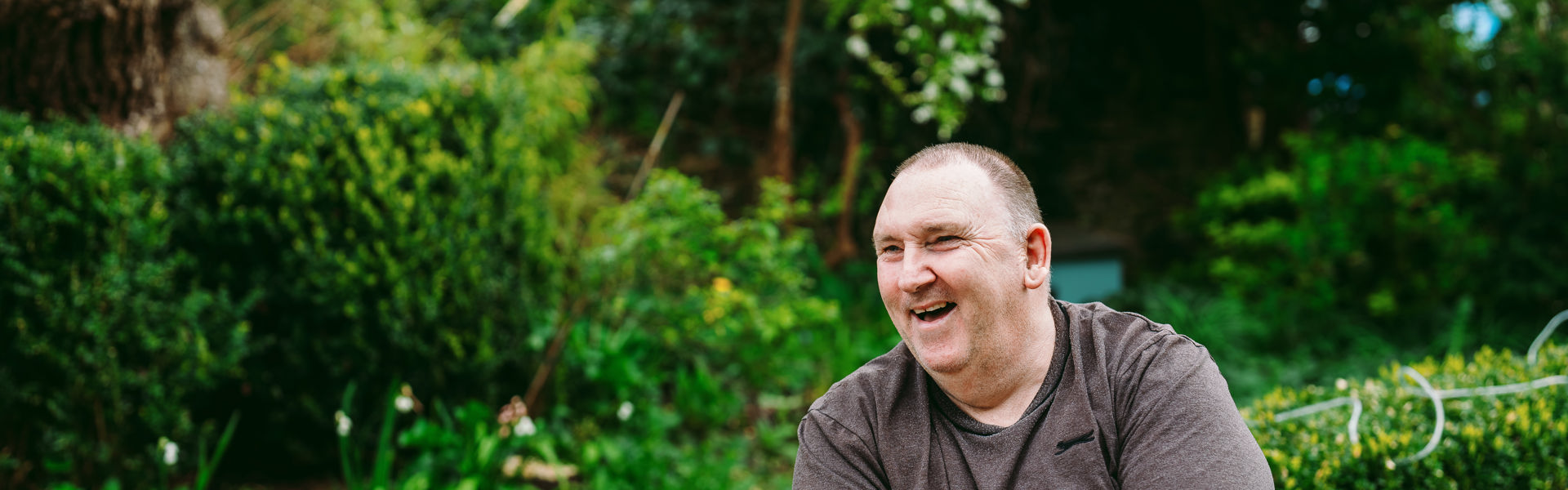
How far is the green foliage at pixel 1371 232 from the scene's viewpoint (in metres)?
5.62

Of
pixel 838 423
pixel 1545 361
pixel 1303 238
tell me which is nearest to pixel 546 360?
pixel 838 423

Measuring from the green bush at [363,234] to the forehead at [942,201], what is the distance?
2532mm

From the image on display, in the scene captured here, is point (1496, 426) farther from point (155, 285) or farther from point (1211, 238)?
point (1211, 238)

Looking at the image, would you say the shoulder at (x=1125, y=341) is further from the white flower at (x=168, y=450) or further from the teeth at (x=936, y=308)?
the white flower at (x=168, y=450)

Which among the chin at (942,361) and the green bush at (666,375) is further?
the green bush at (666,375)

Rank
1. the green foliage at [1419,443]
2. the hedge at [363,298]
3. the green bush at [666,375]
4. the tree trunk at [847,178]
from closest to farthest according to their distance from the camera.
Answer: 1. the green foliage at [1419,443]
2. the hedge at [363,298]
3. the green bush at [666,375]
4. the tree trunk at [847,178]

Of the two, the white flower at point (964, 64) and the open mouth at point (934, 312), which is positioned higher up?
the white flower at point (964, 64)

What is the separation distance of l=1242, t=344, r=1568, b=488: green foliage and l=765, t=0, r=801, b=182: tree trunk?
13.5 feet

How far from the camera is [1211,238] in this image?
755cm

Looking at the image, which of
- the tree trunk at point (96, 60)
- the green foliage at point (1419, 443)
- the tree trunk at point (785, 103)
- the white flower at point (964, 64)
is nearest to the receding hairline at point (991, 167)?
the green foliage at point (1419, 443)

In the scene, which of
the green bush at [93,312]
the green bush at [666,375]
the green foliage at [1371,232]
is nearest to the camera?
the green bush at [93,312]

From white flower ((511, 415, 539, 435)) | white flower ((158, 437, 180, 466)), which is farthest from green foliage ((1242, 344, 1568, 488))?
white flower ((158, 437, 180, 466))

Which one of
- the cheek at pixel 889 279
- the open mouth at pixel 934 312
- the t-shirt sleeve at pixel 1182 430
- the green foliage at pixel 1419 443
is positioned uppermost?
the cheek at pixel 889 279

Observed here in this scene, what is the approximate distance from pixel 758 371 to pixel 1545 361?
328cm
